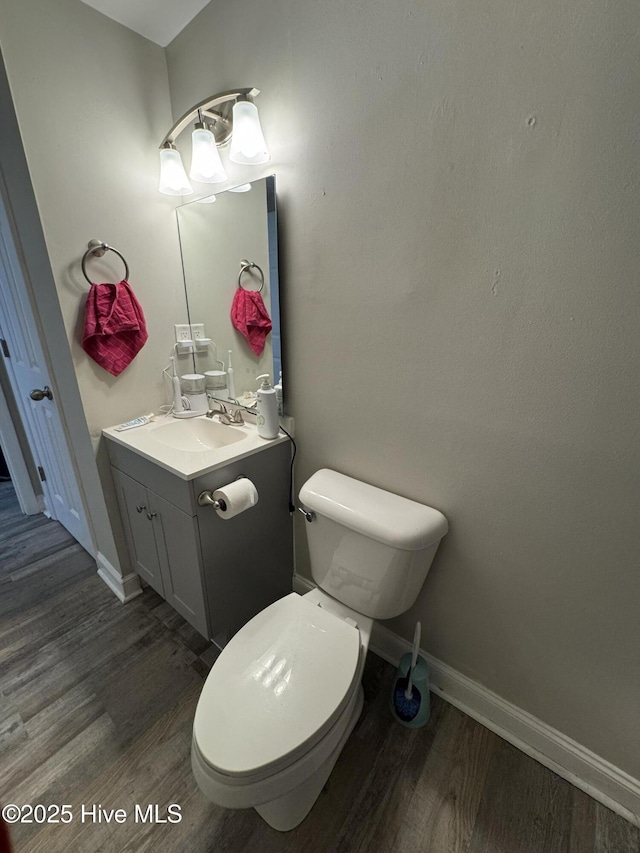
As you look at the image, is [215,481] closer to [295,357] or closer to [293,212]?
[295,357]

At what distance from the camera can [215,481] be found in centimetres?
112

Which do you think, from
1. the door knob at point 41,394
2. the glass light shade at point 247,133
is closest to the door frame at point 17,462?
the door knob at point 41,394

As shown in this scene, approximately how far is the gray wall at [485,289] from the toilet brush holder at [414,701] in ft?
0.39

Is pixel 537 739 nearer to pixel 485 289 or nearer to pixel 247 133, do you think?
pixel 485 289

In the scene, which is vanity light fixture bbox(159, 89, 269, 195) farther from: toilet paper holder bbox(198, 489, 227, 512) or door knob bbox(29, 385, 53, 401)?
toilet paper holder bbox(198, 489, 227, 512)

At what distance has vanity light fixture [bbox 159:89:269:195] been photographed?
3.59 ft

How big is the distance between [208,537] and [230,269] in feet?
3.35

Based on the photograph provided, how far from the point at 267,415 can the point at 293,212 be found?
685mm

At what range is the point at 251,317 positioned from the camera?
53.4 inches

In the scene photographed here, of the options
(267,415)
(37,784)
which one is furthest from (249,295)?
(37,784)

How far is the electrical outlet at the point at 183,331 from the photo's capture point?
1562mm

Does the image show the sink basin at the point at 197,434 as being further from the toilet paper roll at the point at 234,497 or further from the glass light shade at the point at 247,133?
the glass light shade at the point at 247,133

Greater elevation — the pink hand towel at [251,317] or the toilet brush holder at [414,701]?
the pink hand towel at [251,317]

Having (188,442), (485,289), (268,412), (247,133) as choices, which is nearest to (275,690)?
(268,412)
